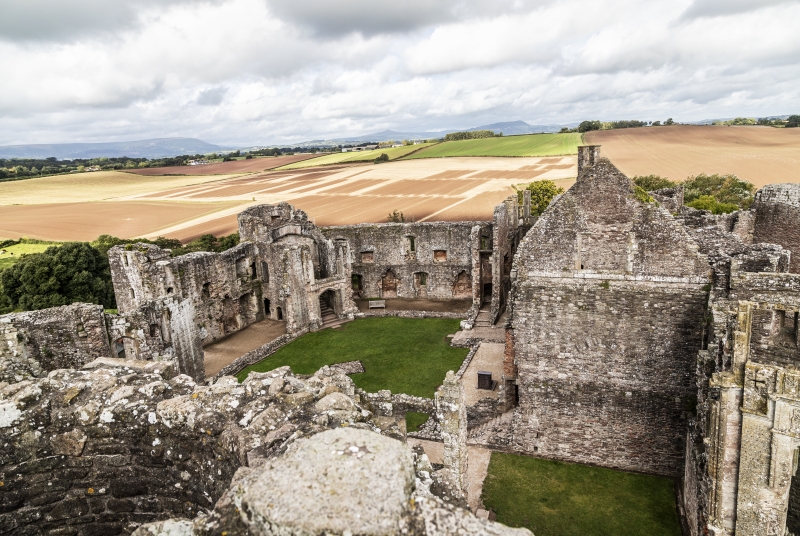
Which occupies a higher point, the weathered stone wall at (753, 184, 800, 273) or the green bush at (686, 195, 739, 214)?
the weathered stone wall at (753, 184, 800, 273)

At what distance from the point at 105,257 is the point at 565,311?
32.2m

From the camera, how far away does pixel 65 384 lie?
619 centimetres

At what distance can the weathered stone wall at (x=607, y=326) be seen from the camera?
12.8 meters

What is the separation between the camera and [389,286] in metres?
33.3

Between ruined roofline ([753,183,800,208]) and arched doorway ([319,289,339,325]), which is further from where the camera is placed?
arched doorway ([319,289,339,325])

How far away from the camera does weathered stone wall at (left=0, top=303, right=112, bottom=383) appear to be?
11555 mm

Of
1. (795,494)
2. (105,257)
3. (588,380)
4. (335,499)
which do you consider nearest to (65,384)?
(335,499)

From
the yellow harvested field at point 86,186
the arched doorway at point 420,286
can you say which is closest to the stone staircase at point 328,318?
the arched doorway at point 420,286

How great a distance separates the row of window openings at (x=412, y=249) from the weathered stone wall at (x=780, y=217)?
53.2 feet

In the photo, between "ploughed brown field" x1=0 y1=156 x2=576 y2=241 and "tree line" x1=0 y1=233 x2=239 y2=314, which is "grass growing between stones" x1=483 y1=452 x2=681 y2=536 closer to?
"tree line" x1=0 y1=233 x2=239 y2=314

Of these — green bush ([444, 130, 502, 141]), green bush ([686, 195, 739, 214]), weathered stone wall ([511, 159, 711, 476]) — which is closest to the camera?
weathered stone wall ([511, 159, 711, 476])

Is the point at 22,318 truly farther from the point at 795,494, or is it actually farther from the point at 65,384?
the point at 795,494

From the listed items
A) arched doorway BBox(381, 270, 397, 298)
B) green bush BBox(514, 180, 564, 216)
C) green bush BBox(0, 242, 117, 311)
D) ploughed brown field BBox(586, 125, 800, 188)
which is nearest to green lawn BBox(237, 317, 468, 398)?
arched doorway BBox(381, 270, 397, 298)

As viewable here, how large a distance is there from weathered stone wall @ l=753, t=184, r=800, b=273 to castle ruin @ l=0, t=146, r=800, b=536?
76mm
